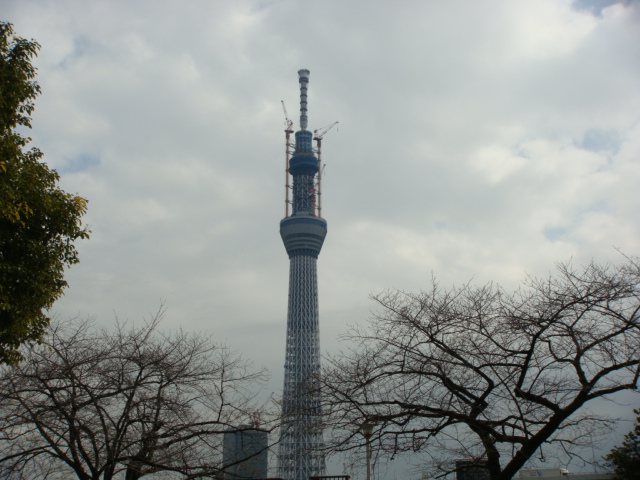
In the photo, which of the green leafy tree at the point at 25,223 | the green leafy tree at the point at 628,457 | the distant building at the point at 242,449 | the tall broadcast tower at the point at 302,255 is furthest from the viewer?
the tall broadcast tower at the point at 302,255

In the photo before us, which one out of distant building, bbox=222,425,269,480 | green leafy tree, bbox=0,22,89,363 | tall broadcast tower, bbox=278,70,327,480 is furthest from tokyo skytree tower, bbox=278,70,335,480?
green leafy tree, bbox=0,22,89,363

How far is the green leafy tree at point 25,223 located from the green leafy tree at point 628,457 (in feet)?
93.9

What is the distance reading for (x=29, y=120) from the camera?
10.7 m

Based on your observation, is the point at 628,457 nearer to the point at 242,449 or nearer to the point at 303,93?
the point at 242,449

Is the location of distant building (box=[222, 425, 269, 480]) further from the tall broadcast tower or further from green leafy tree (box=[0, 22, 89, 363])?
the tall broadcast tower

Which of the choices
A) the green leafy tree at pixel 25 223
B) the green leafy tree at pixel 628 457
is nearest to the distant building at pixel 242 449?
the green leafy tree at pixel 25 223

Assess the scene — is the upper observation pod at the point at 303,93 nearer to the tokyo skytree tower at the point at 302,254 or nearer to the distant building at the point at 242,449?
the tokyo skytree tower at the point at 302,254

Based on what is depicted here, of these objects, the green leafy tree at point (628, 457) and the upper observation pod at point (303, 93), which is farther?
the upper observation pod at point (303, 93)

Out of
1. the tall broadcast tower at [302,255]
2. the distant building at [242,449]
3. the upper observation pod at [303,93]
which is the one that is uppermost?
the upper observation pod at [303,93]

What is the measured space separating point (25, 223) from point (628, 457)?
31.8m

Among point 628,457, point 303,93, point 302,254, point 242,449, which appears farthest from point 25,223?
point 303,93

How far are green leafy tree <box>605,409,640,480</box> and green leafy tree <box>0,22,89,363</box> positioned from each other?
2861 cm

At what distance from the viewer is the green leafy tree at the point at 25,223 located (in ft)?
31.8

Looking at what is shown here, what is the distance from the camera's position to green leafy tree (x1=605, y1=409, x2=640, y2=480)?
29.3 m
